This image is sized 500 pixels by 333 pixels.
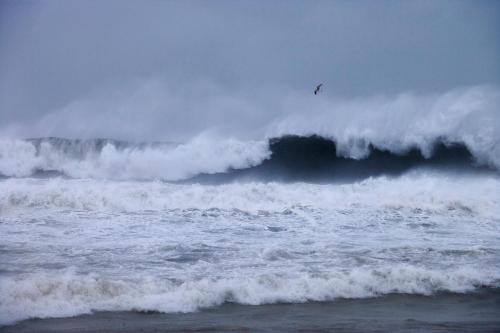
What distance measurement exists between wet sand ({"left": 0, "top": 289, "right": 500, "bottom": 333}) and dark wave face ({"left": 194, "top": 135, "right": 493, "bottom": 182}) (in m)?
9.07

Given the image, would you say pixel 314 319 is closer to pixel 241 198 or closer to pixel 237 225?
pixel 237 225

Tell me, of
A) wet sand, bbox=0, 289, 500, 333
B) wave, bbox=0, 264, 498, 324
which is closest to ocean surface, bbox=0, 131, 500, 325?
wave, bbox=0, 264, 498, 324

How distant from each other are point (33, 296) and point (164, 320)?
1.56 meters

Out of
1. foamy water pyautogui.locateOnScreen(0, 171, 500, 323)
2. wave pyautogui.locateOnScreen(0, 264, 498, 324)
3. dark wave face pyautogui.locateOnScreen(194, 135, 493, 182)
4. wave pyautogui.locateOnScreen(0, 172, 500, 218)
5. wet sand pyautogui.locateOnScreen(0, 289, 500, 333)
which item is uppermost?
dark wave face pyautogui.locateOnScreen(194, 135, 493, 182)

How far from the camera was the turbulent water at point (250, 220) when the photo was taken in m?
6.32

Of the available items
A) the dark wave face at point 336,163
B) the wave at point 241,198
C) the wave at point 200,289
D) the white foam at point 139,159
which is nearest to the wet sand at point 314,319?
the wave at point 200,289

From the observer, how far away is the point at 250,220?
10141 millimetres

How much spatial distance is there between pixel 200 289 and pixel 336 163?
1154 centimetres

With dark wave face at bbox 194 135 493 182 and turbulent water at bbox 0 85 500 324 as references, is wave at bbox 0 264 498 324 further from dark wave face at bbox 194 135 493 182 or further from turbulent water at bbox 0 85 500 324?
dark wave face at bbox 194 135 493 182

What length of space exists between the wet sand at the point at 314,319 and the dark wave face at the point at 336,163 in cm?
907

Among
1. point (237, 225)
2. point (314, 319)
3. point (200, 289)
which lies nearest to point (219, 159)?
point (237, 225)

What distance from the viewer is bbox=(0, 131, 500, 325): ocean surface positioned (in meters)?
6.24

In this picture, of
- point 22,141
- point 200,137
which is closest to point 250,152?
point 200,137

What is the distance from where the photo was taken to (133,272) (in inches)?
266
